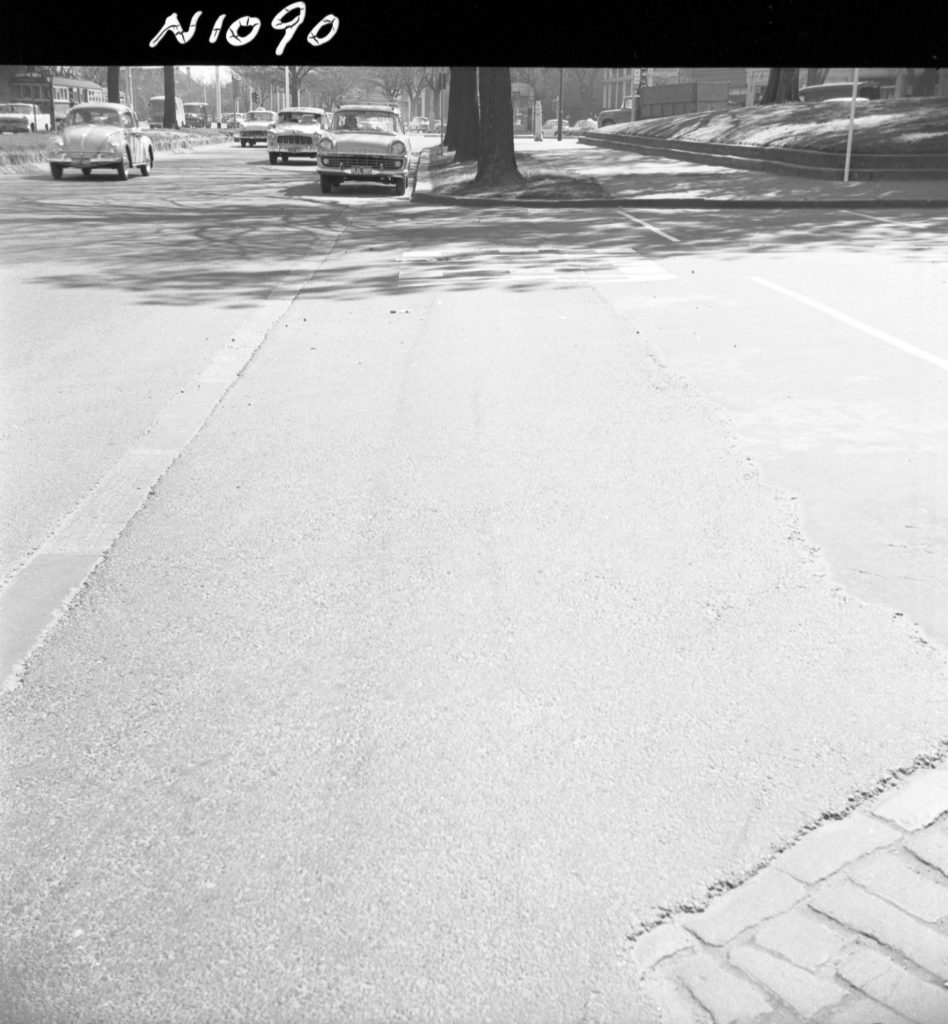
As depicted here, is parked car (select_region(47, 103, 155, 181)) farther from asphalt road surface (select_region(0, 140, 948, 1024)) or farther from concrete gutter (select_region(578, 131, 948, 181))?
asphalt road surface (select_region(0, 140, 948, 1024))

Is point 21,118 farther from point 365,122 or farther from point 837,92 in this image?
point 365,122

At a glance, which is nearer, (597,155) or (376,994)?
(376,994)

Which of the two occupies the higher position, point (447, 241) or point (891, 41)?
point (891, 41)

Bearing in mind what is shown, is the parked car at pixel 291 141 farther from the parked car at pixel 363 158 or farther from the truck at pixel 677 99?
the truck at pixel 677 99

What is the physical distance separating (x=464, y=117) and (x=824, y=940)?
1523 inches

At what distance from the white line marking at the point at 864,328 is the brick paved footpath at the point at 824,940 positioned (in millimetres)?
6258

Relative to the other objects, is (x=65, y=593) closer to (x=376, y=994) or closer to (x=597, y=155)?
(x=376, y=994)

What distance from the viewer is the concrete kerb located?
2261 centimetres

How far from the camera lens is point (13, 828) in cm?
304

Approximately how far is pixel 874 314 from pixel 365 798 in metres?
8.84

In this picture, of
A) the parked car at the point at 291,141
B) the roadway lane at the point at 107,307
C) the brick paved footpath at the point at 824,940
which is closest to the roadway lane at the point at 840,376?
the brick paved footpath at the point at 824,940

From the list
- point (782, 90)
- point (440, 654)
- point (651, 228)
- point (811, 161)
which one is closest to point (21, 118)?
point (782, 90)

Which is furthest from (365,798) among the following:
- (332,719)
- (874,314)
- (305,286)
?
(305,286)

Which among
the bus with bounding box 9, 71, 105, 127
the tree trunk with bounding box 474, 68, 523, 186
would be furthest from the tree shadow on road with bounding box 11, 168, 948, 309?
the bus with bounding box 9, 71, 105, 127
